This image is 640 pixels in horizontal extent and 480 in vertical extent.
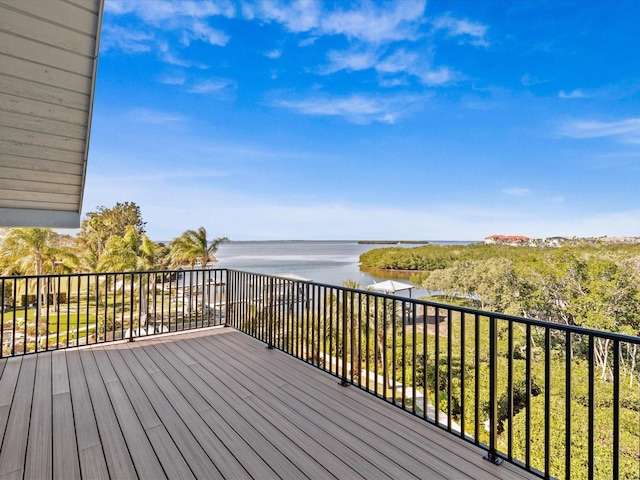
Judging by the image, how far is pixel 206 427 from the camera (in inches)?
83.3

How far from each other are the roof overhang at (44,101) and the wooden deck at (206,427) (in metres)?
1.80

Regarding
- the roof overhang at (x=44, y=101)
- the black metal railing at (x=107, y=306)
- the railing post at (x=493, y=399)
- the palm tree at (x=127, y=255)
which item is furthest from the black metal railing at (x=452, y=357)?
the palm tree at (x=127, y=255)

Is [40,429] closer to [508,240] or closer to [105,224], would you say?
[105,224]

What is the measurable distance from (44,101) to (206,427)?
2839 mm

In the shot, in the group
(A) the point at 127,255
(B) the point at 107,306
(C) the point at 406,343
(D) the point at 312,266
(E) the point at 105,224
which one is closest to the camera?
(C) the point at 406,343

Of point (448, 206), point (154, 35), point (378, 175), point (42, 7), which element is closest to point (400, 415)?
point (42, 7)

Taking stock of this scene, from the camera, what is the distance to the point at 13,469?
170cm

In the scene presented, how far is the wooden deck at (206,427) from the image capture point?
5.67 ft

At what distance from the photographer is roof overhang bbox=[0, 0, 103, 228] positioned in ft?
7.19

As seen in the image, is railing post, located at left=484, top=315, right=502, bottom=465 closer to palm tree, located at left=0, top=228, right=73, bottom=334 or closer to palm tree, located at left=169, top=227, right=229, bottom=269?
palm tree, located at left=0, top=228, right=73, bottom=334

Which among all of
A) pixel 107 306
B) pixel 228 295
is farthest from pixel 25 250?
pixel 228 295

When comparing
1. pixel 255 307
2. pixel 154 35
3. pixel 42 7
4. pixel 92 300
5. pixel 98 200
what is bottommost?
pixel 92 300

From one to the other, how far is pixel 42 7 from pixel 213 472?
2.99 metres

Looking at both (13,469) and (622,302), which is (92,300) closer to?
(13,469)
